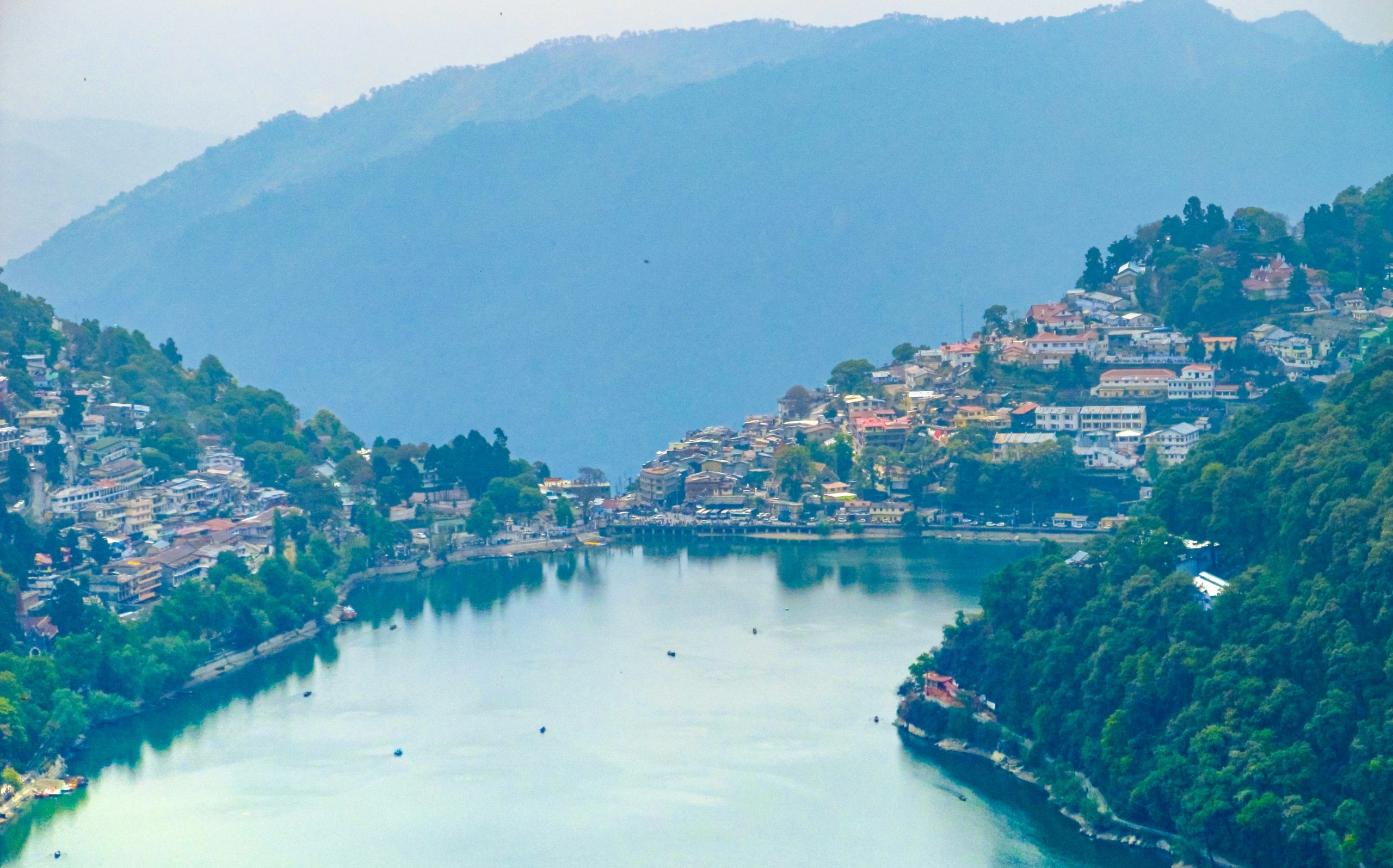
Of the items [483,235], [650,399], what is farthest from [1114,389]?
[483,235]

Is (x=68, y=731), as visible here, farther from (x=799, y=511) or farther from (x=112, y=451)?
(x=799, y=511)

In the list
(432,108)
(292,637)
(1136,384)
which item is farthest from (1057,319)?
(432,108)

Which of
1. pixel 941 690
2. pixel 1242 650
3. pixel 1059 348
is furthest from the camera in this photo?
pixel 1059 348

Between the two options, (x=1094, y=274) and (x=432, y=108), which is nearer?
(x=1094, y=274)

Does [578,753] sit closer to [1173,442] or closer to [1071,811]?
[1071,811]

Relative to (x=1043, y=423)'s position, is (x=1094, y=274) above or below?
above
